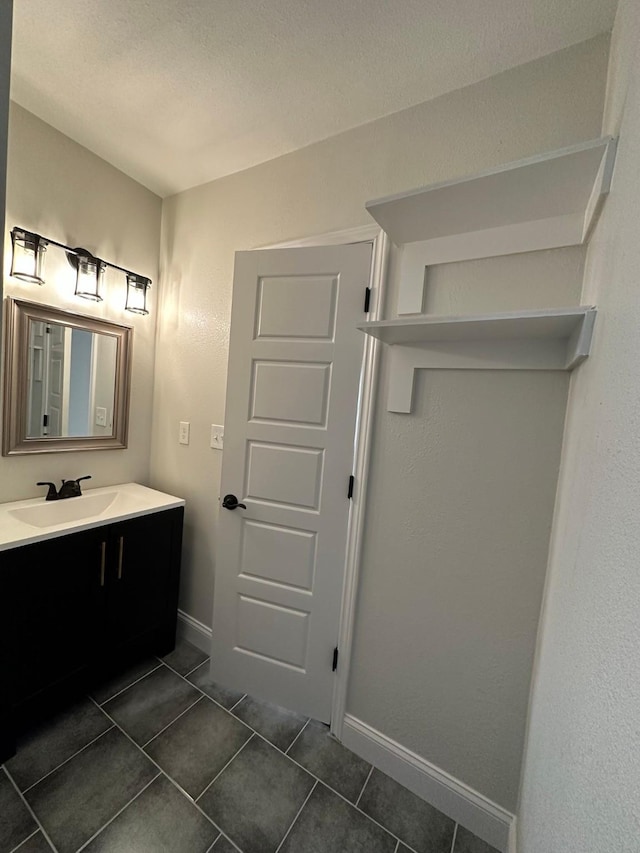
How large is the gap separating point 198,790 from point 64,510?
130cm

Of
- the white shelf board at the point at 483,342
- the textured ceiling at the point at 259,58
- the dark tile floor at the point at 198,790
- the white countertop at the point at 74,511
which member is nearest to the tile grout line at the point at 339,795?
the dark tile floor at the point at 198,790

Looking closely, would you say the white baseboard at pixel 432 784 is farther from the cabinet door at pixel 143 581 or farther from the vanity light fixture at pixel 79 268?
the vanity light fixture at pixel 79 268

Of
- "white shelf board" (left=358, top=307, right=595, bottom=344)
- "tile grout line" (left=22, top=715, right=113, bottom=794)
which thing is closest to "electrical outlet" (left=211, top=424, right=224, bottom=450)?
"white shelf board" (left=358, top=307, right=595, bottom=344)

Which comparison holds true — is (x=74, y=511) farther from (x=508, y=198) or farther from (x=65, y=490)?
(x=508, y=198)

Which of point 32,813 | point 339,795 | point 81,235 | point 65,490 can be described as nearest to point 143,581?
point 65,490

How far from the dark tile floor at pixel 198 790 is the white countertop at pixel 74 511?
2.71 ft

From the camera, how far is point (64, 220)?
1.65 metres

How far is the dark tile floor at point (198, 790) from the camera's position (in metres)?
1.09

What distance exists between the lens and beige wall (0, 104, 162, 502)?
1523 millimetres

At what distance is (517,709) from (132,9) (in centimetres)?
260

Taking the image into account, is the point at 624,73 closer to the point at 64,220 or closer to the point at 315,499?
the point at 315,499

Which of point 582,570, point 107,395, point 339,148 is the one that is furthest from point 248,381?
point 582,570

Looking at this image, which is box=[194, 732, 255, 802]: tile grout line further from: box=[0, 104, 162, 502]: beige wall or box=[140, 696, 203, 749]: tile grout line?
box=[0, 104, 162, 502]: beige wall

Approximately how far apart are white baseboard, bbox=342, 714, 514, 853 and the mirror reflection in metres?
1.91
